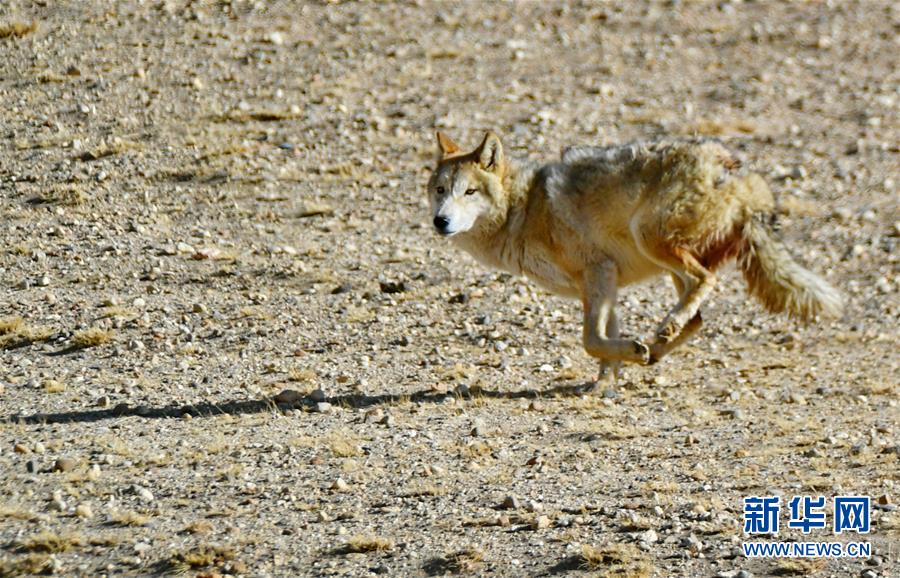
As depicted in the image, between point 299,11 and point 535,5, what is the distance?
3.56m

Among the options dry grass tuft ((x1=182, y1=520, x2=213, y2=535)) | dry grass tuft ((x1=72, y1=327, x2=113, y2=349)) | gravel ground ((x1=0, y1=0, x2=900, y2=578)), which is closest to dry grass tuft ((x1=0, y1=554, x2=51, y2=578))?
gravel ground ((x1=0, y1=0, x2=900, y2=578))

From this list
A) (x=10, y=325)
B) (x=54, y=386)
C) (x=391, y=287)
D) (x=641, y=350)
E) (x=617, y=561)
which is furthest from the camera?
(x=391, y=287)

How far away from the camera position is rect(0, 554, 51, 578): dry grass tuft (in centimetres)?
625

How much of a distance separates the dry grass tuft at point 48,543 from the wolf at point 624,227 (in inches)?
159

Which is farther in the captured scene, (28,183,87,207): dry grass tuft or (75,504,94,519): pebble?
(28,183,87,207): dry grass tuft

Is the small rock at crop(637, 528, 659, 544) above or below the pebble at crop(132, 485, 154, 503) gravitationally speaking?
below

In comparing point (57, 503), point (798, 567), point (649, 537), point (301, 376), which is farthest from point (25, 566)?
Answer: point (798, 567)

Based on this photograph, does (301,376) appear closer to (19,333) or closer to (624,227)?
(19,333)

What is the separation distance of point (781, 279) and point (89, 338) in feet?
16.9

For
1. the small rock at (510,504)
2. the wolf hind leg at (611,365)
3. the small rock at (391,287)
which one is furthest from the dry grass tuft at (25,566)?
the small rock at (391,287)

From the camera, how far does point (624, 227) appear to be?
31.6 ft

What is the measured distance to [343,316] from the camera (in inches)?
428

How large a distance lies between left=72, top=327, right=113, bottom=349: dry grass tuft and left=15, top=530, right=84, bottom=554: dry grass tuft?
353 centimetres

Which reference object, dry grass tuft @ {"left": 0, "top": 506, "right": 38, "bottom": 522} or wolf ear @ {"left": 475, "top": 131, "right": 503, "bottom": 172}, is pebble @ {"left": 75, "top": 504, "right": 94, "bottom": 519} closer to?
dry grass tuft @ {"left": 0, "top": 506, "right": 38, "bottom": 522}
